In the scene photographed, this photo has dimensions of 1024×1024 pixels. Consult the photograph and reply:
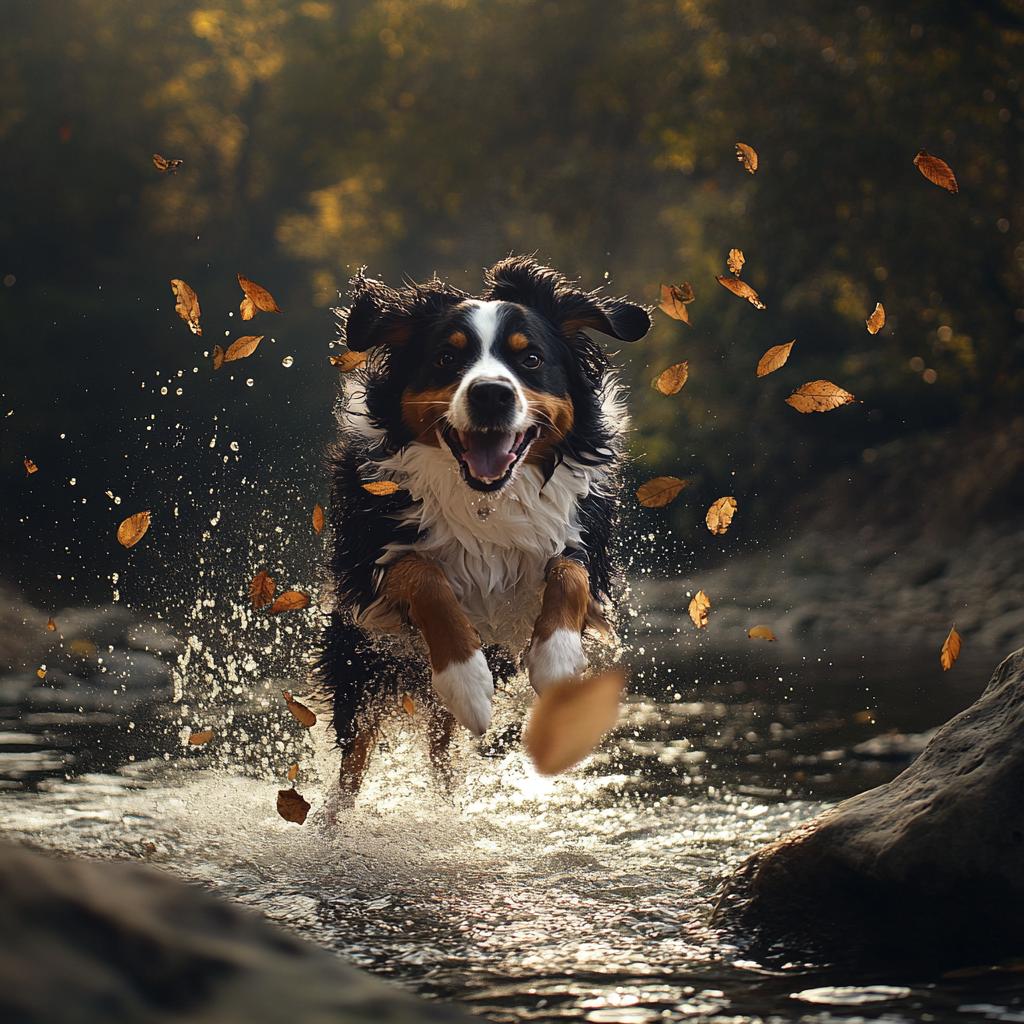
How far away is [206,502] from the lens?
11.7 meters

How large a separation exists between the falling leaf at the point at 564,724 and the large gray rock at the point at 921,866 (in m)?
0.68

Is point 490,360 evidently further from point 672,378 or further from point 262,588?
point 262,588

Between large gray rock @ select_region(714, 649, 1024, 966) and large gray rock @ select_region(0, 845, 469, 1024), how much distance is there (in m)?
1.74

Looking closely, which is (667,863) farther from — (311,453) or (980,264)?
(311,453)

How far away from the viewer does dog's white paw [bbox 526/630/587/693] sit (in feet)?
11.8

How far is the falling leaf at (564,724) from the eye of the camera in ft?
11.5

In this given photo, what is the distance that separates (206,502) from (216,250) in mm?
14594

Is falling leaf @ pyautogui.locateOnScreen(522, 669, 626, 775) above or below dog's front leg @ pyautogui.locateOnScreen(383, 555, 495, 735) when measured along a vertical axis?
below

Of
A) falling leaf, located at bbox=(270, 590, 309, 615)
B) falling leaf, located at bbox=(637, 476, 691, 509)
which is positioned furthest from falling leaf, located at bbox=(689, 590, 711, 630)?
falling leaf, located at bbox=(270, 590, 309, 615)

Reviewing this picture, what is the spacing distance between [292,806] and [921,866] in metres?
2.18

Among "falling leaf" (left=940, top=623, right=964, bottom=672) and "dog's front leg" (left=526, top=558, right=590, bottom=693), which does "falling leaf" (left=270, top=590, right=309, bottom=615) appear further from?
"falling leaf" (left=940, top=623, right=964, bottom=672)

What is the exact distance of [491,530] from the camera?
4195 millimetres

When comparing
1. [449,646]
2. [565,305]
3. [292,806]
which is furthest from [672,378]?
[292,806]

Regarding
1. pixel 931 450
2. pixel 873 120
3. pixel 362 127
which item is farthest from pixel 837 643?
pixel 362 127
